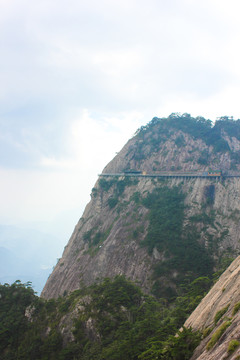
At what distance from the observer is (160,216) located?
2425 inches

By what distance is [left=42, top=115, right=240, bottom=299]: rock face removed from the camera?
52156mm

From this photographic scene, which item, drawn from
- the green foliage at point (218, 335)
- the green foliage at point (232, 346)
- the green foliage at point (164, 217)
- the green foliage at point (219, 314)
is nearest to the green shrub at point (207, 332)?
the green foliage at point (219, 314)

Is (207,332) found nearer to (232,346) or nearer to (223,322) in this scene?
(223,322)

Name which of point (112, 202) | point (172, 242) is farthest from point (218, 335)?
point (112, 202)

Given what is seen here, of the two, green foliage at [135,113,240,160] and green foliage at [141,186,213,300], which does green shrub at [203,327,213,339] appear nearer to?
green foliage at [141,186,213,300]

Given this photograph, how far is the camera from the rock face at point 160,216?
52.2m

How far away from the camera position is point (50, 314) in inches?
1524

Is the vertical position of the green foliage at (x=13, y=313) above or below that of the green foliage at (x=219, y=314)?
above

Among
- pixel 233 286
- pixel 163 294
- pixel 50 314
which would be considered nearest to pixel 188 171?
pixel 163 294

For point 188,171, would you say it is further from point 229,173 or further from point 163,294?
point 163,294

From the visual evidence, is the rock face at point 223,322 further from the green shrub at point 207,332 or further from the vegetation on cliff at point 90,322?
the vegetation on cliff at point 90,322

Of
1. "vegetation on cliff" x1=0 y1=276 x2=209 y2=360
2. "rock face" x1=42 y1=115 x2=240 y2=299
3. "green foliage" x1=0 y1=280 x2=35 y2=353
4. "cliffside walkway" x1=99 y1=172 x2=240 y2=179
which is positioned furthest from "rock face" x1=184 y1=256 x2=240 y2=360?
"cliffside walkway" x1=99 y1=172 x2=240 y2=179

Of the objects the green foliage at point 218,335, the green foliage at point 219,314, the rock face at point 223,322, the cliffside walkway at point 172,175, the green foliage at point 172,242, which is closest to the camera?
the rock face at point 223,322

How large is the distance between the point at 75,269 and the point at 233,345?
5716 cm
